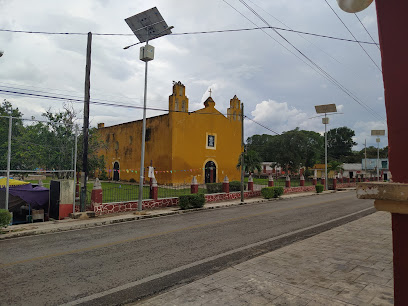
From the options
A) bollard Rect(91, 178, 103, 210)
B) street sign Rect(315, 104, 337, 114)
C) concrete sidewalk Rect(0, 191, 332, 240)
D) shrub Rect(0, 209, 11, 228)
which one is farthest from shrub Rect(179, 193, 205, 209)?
street sign Rect(315, 104, 337, 114)

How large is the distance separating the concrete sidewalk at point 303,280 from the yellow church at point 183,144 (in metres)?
22.3

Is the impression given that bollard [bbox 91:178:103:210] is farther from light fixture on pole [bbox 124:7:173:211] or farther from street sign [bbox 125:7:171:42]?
street sign [bbox 125:7:171:42]

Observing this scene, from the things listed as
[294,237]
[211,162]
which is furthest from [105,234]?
[211,162]

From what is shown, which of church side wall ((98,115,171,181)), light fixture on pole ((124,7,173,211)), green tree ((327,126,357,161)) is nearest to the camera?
light fixture on pole ((124,7,173,211))

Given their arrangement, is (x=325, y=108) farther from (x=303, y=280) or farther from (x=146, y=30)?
(x=303, y=280)

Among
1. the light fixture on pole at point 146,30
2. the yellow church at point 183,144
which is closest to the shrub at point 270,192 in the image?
the yellow church at point 183,144

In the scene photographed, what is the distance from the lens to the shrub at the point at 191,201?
15.9m

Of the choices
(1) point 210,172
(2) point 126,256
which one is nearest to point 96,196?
(2) point 126,256

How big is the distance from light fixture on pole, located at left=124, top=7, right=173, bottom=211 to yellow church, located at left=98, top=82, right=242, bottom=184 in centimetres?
1342

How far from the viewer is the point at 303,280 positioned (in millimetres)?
5285

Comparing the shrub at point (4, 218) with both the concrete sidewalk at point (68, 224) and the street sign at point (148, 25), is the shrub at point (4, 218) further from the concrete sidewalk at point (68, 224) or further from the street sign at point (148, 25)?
the street sign at point (148, 25)

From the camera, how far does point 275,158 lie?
186ft

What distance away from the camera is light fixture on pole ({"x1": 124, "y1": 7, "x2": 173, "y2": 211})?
47.0 feet

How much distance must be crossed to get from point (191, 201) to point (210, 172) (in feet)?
54.6
